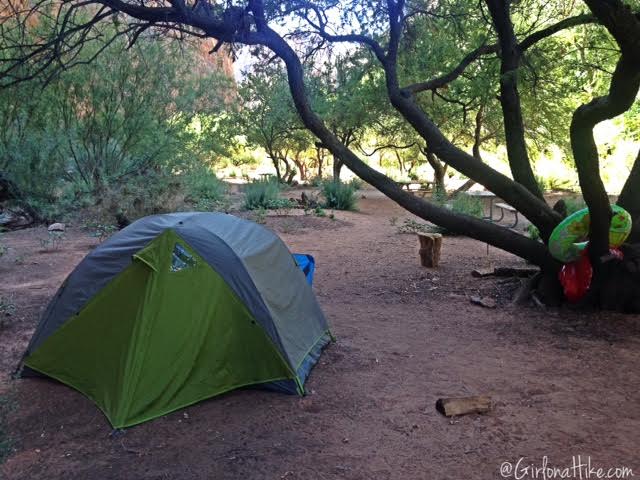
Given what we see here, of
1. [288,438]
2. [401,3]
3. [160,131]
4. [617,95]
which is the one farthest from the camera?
Result: [160,131]

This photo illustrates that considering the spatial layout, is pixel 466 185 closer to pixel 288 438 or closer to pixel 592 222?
pixel 592 222

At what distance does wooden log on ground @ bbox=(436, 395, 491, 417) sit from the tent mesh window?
2.07 metres

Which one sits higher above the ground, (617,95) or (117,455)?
(617,95)

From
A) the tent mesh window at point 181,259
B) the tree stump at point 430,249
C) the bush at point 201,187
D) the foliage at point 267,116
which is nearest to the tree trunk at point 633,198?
the tree stump at point 430,249

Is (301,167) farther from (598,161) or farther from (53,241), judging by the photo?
(598,161)

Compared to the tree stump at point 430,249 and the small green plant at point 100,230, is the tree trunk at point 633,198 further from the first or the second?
the small green plant at point 100,230

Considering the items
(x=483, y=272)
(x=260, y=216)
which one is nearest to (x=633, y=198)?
(x=483, y=272)

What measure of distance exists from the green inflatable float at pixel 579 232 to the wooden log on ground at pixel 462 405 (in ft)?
7.81

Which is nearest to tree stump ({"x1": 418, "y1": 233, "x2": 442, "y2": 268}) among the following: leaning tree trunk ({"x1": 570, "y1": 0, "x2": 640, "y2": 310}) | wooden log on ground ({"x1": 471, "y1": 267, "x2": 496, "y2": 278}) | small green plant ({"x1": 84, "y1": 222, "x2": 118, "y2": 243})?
wooden log on ground ({"x1": 471, "y1": 267, "x2": 496, "y2": 278})

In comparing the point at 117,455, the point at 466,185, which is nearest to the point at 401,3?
the point at 117,455

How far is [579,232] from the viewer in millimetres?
5484

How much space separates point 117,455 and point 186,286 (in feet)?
4.02

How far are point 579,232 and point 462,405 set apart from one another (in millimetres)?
2710

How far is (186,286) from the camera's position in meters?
3.98
